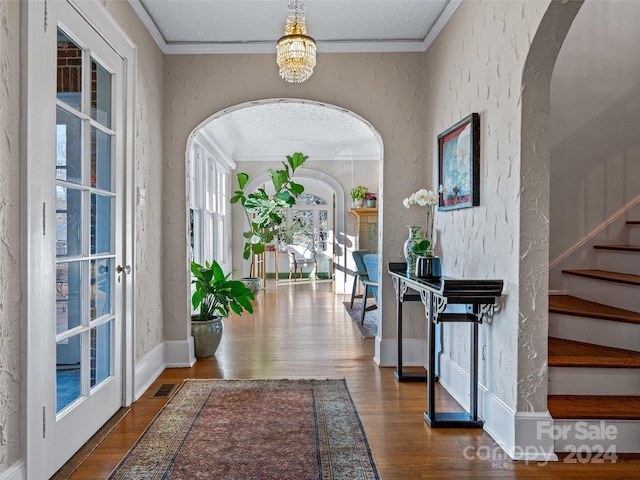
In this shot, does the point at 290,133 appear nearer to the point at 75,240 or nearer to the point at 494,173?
the point at 494,173

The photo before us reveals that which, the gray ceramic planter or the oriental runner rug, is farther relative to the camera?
the gray ceramic planter

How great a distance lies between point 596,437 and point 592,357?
1.40ft

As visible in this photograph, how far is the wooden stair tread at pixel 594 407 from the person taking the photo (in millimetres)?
2357

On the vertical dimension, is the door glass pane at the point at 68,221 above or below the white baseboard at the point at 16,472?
above

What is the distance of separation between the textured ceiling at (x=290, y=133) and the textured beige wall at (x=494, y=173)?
2582 mm

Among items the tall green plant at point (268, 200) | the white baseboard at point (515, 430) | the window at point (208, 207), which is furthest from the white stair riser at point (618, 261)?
the tall green plant at point (268, 200)

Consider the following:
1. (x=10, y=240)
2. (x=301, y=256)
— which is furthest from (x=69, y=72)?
(x=301, y=256)

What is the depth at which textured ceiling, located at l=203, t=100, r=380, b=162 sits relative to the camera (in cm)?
672

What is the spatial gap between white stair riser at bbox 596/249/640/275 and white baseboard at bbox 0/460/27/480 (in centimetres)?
363

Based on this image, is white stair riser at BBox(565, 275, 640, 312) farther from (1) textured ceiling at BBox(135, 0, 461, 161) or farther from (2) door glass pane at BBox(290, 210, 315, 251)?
(2) door glass pane at BBox(290, 210, 315, 251)

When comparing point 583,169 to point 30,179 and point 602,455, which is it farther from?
point 30,179

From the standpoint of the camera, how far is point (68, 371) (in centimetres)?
239

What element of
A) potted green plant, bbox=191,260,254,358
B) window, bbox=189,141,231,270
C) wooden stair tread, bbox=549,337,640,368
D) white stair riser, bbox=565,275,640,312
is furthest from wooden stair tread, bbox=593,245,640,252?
window, bbox=189,141,231,270

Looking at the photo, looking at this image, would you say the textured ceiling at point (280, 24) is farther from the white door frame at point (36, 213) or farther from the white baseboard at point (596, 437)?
the white baseboard at point (596, 437)
